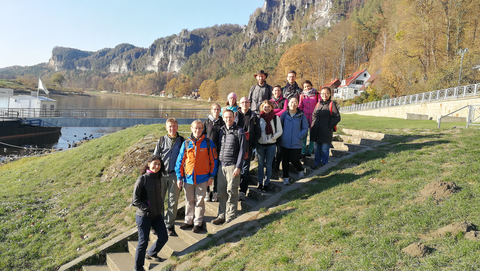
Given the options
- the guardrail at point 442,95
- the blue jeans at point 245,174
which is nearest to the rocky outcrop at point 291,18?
the guardrail at point 442,95

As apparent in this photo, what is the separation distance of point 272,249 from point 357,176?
270cm

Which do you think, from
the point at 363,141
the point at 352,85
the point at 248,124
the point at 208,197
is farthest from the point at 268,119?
the point at 352,85

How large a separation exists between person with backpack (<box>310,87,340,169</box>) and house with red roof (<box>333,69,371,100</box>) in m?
53.1

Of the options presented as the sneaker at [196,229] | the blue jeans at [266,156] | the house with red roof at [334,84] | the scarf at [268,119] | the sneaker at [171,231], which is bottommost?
the sneaker at [171,231]

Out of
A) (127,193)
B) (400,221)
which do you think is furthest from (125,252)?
(400,221)

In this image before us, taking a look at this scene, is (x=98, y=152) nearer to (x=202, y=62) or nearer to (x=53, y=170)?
(x=53, y=170)

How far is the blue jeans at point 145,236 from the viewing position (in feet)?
13.8

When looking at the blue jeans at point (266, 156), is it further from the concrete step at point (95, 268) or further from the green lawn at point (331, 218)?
the concrete step at point (95, 268)

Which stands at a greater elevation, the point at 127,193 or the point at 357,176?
the point at 357,176

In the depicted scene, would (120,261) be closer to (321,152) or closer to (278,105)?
(278,105)

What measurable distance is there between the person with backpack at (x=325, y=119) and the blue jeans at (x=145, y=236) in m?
3.89

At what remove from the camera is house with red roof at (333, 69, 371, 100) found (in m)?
55.9

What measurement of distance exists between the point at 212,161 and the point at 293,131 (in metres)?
1.96

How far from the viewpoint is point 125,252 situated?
5.33 m
